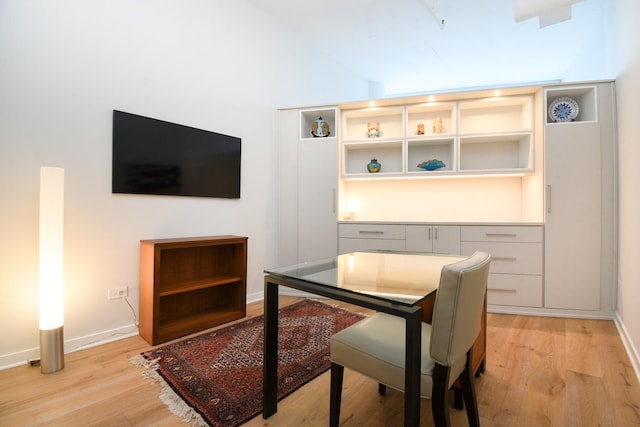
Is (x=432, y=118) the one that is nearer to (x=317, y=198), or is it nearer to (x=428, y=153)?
(x=428, y=153)

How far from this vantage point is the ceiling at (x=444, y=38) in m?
3.25

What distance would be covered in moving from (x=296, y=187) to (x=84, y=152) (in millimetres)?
1979

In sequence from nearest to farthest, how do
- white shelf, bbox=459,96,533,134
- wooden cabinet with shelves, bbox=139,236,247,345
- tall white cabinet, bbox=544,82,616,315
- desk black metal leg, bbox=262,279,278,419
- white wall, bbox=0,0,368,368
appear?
desk black metal leg, bbox=262,279,278,419, white wall, bbox=0,0,368,368, wooden cabinet with shelves, bbox=139,236,247,345, tall white cabinet, bbox=544,82,616,315, white shelf, bbox=459,96,533,134

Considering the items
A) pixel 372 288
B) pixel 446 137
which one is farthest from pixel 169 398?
pixel 446 137

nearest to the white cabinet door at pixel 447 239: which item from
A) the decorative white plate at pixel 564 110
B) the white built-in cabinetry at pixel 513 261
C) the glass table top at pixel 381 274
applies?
the white built-in cabinetry at pixel 513 261

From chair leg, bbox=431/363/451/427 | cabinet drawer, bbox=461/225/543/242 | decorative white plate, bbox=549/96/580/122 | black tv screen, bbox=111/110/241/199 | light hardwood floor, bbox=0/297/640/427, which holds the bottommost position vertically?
light hardwood floor, bbox=0/297/640/427

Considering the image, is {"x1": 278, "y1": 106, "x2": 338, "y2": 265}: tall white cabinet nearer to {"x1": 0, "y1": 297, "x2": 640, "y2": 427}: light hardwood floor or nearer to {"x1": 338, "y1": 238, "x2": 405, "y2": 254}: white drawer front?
{"x1": 338, "y1": 238, "x2": 405, "y2": 254}: white drawer front

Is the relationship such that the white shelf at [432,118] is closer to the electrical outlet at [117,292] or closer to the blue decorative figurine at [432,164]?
the blue decorative figurine at [432,164]

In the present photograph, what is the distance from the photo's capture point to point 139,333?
241 cm

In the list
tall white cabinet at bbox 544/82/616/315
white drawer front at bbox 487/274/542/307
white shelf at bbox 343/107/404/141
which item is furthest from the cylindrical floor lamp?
tall white cabinet at bbox 544/82/616/315

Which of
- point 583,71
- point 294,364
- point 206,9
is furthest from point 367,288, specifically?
point 583,71

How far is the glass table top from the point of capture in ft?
3.65

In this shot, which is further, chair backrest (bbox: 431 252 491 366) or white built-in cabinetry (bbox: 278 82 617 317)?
white built-in cabinetry (bbox: 278 82 617 317)

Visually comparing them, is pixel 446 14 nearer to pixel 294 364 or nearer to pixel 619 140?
pixel 619 140
